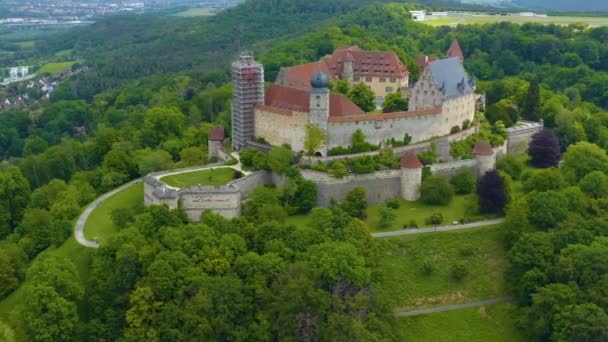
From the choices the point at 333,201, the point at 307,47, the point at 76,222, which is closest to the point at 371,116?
the point at 333,201

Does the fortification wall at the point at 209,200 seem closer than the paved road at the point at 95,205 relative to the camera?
Yes

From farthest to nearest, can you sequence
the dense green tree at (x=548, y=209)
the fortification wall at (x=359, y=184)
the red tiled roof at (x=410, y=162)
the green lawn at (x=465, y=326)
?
the red tiled roof at (x=410, y=162) → the fortification wall at (x=359, y=184) → the dense green tree at (x=548, y=209) → the green lawn at (x=465, y=326)

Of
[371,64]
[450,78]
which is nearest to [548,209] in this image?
[450,78]

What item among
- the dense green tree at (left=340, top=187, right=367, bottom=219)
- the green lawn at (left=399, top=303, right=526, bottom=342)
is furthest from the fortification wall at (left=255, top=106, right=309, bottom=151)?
A: the green lawn at (left=399, top=303, right=526, bottom=342)

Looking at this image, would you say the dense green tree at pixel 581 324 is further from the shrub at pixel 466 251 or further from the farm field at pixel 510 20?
the farm field at pixel 510 20

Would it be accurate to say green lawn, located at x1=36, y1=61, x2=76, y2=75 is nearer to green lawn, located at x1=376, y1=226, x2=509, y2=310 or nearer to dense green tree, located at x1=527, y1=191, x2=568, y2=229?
green lawn, located at x1=376, y1=226, x2=509, y2=310

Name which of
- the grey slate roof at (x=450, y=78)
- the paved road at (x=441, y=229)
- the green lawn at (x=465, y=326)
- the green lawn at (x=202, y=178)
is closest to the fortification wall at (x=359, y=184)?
the paved road at (x=441, y=229)
